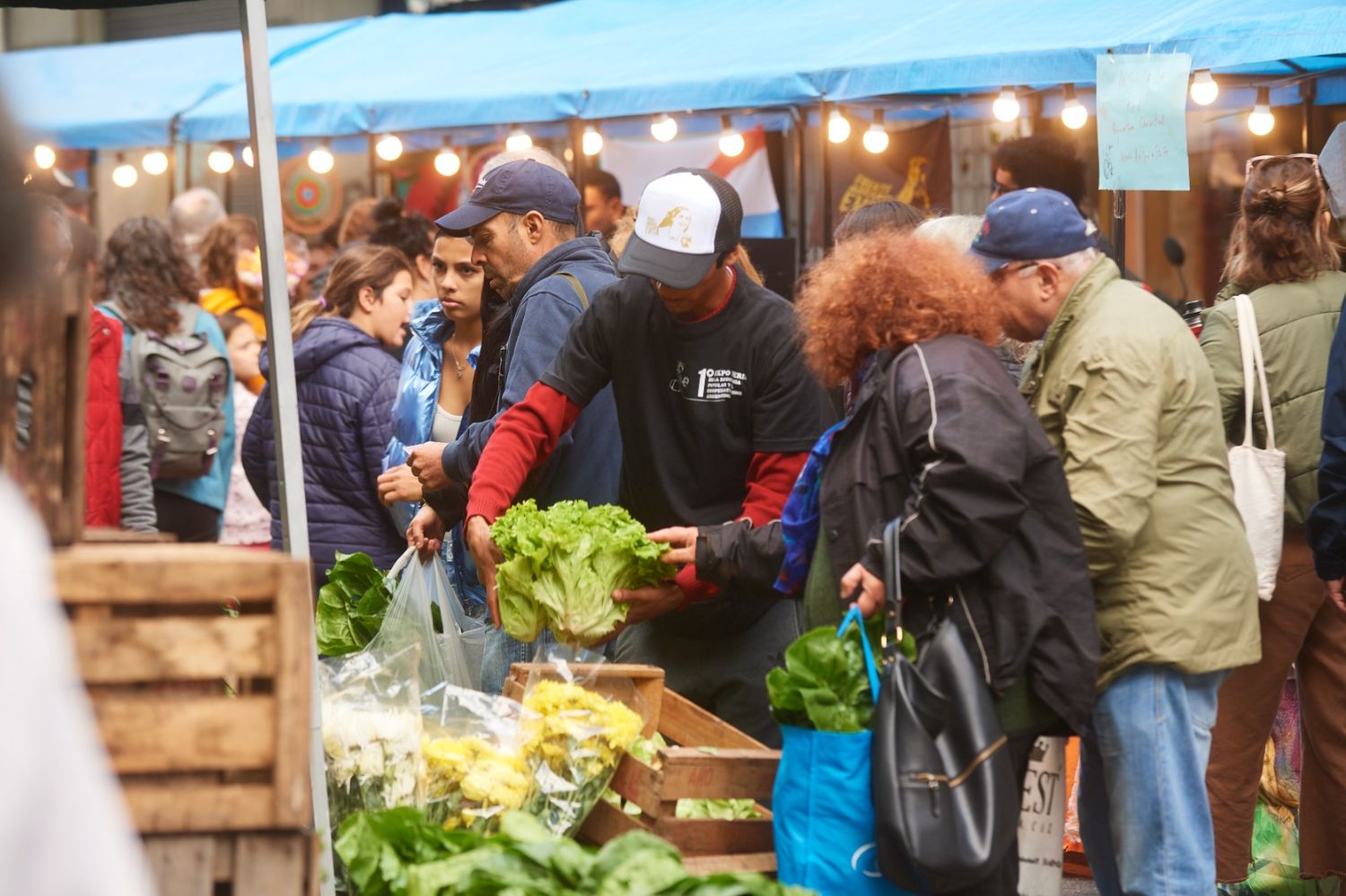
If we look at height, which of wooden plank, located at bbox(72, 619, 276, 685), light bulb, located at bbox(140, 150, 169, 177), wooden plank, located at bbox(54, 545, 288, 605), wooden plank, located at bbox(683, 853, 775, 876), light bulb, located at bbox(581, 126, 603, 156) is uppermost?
light bulb, located at bbox(140, 150, 169, 177)

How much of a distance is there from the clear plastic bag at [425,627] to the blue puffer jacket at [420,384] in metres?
1.09

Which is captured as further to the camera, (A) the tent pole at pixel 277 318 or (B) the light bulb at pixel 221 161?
(B) the light bulb at pixel 221 161

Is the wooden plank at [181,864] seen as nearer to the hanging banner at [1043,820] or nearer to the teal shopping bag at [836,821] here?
the teal shopping bag at [836,821]

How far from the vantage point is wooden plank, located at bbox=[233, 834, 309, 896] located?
7.61ft

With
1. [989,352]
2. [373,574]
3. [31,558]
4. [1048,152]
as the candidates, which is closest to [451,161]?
[1048,152]

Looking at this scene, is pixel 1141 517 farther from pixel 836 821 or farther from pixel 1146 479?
pixel 836 821

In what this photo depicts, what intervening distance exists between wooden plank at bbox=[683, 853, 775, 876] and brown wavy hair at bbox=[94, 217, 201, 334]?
4.76m

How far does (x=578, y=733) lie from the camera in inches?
140

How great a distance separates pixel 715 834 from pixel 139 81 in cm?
973

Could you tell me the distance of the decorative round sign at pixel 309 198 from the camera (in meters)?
11.6

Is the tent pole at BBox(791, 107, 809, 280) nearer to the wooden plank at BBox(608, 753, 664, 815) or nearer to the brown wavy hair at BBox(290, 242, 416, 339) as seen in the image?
the brown wavy hair at BBox(290, 242, 416, 339)

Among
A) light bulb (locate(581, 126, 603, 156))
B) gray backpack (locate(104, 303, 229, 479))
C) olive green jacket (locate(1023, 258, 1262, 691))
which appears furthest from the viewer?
light bulb (locate(581, 126, 603, 156))

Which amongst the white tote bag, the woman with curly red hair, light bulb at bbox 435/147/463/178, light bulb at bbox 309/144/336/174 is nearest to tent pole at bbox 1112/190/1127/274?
the white tote bag

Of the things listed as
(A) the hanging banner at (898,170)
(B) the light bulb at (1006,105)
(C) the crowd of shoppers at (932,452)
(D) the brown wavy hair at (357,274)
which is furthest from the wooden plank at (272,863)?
(A) the hanging banner at (898,170)
